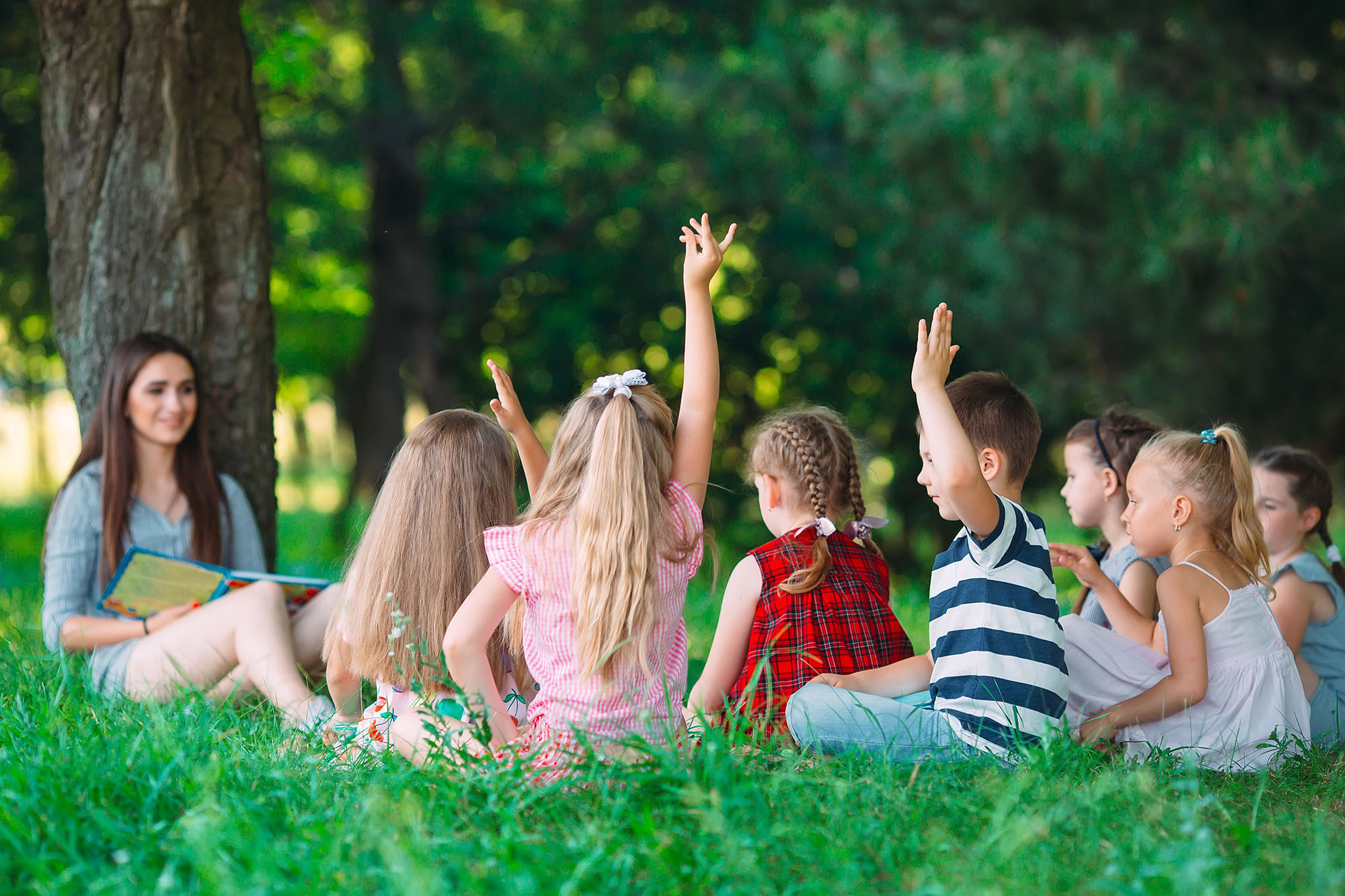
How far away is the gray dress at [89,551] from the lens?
3533 mm

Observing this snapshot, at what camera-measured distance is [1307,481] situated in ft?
11.8

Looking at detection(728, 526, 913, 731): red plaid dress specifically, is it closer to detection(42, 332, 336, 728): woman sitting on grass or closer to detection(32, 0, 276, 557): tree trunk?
detection(42, 332, 336, 728): woman sitting on grass

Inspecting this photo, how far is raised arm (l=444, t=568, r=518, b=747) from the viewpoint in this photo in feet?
7.73

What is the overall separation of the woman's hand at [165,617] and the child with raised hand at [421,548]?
3.29 ft

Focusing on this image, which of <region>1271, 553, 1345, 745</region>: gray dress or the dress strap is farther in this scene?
<region>1271, 553, 1345, 745</region>: gray dress

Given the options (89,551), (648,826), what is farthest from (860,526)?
(89,551)

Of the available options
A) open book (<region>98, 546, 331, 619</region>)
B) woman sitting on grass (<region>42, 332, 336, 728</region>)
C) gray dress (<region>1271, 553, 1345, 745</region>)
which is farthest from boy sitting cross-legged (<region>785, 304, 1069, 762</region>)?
open book (<region>98, 546, 331, 619</region>)

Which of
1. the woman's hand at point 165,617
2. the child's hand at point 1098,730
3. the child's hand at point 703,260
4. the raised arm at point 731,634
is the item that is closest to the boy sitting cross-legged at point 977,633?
the child's hand at point 1098,730

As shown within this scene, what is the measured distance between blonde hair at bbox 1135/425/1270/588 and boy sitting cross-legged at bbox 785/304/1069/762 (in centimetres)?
45

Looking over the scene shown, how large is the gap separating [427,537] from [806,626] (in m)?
1.06

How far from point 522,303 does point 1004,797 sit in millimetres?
10256

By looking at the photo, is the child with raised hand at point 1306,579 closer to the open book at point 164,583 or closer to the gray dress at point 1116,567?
the gray dress at point 1116,567

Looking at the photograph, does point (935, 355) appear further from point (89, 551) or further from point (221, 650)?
point (89, 551)

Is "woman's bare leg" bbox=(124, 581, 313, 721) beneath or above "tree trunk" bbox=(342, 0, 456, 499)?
beneath
